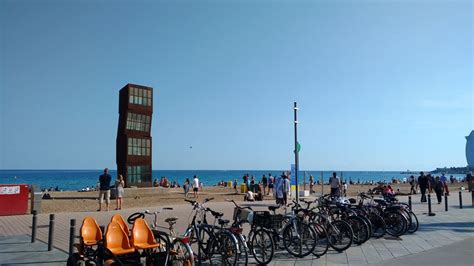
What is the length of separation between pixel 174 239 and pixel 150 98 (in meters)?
24.9

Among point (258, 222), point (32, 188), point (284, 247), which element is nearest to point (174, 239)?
point (258, 222)

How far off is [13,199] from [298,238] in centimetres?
1344

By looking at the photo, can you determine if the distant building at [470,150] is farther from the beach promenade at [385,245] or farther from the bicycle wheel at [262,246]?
the bicycle wheel at [262,246]

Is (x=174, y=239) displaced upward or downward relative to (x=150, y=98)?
downward

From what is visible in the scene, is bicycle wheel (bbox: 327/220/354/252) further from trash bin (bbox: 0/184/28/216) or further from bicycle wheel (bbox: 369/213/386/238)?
trash bin (bbox: 0/184/28/216)

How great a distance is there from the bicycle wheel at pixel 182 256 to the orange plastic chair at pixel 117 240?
64 cm

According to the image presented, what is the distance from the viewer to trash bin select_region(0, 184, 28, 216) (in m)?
16.0

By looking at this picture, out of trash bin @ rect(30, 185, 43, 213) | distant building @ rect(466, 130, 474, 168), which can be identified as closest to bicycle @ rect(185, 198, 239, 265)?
trash bin @ rect(30, 185, 43, 213)

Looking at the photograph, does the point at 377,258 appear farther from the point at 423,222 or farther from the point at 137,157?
the point at 137,157

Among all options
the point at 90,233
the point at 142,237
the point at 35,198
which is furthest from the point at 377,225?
the point at 35,198

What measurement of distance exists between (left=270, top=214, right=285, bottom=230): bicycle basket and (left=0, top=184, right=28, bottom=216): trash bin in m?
12.8

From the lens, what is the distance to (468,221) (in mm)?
13492

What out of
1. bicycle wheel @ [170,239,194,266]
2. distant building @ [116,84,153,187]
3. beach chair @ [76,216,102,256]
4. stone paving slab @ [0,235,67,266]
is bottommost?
stone paving slab @ [0,235,67,266]

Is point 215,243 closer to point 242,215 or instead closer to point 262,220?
point 262,220
